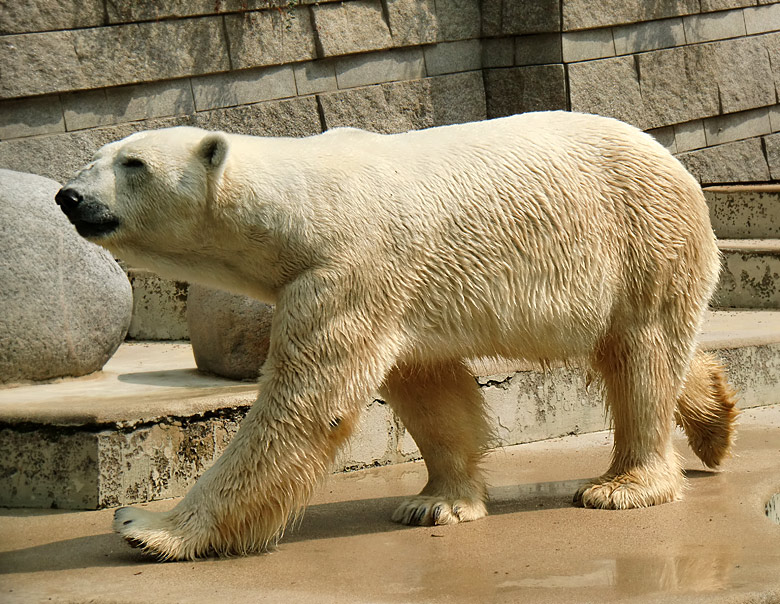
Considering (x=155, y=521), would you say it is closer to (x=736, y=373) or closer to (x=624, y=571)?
(x=624, y=571)

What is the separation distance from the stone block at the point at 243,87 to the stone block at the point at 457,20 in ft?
4.70

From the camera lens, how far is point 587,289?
4.18m

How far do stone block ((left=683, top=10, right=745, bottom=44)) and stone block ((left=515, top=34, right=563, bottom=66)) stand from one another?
4.90 feet

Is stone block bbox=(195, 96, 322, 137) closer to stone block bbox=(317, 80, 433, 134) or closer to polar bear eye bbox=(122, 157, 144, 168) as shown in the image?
stone block bbox=(317, 80, 433, 134)

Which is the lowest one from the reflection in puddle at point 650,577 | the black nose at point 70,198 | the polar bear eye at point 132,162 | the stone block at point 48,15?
the reflection in puddle at point 650,577

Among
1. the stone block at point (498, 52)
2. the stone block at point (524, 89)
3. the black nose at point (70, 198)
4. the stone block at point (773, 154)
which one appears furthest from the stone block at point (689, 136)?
the black nose at point (70, 198)

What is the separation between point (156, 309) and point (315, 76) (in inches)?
92.5

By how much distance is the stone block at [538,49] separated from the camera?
9.10 metres

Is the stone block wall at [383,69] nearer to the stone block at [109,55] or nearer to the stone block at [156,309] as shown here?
the stone block at [109,55]

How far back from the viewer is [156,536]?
151 inches

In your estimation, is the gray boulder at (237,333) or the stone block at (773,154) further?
the stone block at (773,154)

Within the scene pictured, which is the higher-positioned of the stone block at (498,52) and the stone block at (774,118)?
the stone block at (498,52)

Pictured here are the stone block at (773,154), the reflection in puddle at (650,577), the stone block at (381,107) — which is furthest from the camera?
the stone block at (773,154)

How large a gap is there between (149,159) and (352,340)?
35.0 inches
